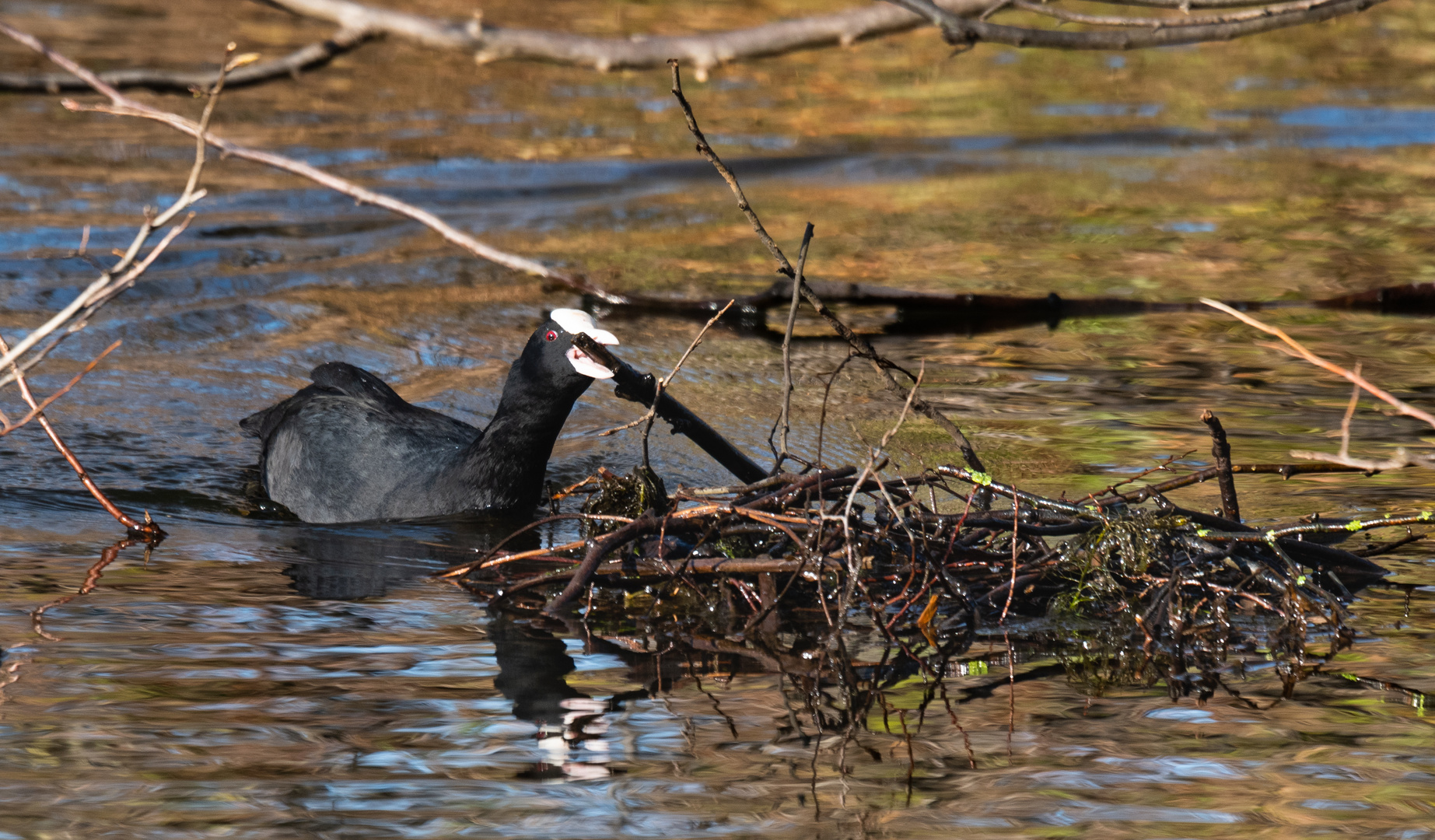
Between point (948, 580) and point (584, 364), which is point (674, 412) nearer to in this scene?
point (584, 364)

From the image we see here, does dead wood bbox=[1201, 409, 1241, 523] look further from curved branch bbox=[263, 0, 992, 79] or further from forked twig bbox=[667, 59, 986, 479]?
curved branch bbox=[263, 0, 992, 79]

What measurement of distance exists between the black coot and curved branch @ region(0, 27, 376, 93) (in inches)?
54.6

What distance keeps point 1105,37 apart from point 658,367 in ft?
11.9

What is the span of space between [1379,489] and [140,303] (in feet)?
19.4

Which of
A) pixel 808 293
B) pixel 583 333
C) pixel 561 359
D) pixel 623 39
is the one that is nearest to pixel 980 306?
pixel 561 359

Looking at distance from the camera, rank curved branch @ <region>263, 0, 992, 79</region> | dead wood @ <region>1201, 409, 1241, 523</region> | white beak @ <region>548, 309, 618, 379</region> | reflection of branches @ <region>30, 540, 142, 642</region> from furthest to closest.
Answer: white beak @ <region>548, 309, 618, 379</region> < reflection of branches @ <region>30, 540, 142, 642</region> < dead wood @ <region>1201, 409, 1241, 523</region> < curved branch @ <region>263, 0, 992, 79</region>

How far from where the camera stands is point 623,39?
413 centimetres

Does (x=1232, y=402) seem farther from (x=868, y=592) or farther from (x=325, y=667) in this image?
(x=325, y=667)

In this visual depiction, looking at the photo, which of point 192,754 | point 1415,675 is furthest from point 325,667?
point 1415,675

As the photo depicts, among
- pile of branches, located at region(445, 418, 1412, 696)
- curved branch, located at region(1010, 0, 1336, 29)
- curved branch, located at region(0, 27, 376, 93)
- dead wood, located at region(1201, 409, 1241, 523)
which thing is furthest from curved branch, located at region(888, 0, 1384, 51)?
curved branch, located at region(0, 27, 376, 93)

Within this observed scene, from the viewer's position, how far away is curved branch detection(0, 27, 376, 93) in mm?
3367

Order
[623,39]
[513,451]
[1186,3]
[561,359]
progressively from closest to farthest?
[1186,3] < [623,39] < [561,359] < [513,451]

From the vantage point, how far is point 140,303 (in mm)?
8570

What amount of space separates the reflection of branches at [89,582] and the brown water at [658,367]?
45mm
